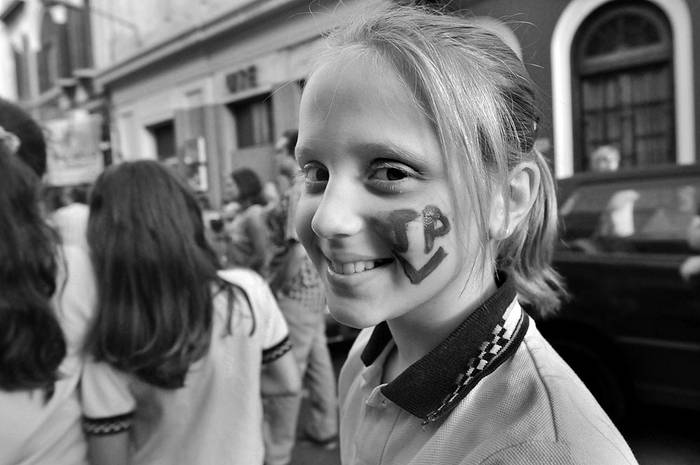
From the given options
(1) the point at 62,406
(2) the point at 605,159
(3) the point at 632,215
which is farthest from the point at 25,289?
(3) the point at 632,215

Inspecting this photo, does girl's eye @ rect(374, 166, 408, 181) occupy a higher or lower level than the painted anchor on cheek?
higher

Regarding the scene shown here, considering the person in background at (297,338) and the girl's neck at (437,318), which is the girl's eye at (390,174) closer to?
the girl's neck at (437,318)

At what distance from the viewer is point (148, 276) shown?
1593mm

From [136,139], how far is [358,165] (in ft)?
46.9

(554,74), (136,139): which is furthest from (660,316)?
(136,139)

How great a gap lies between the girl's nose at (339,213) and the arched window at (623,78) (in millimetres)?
930

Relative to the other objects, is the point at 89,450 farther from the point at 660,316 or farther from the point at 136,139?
the point at 136,139

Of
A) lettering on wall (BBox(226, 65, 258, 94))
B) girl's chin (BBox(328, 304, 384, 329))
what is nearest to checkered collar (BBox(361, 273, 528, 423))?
girl's chin (BBox(328, 304, 384, 329))

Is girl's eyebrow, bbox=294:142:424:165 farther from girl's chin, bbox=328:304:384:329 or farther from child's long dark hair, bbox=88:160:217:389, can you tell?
child's long dark hair, bbox=88:160:217:389

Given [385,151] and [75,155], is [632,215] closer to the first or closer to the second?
[385,151]

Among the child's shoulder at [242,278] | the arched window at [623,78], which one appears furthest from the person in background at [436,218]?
the child's shoulder at [242,278]

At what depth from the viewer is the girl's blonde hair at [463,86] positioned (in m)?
0.76

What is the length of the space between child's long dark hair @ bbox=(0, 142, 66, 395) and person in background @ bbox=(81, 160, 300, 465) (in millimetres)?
144

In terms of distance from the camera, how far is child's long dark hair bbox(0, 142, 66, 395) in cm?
130
